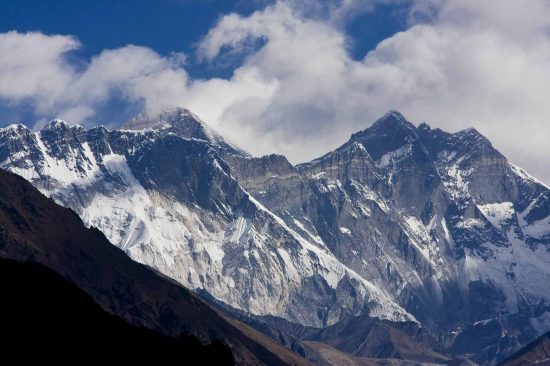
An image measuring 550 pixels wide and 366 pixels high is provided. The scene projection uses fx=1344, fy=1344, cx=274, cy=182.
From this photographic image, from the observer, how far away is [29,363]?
198375mm

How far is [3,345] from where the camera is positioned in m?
200

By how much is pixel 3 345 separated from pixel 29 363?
5.00 m
